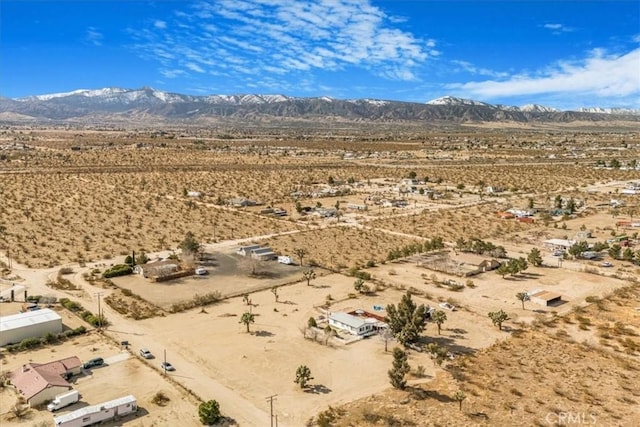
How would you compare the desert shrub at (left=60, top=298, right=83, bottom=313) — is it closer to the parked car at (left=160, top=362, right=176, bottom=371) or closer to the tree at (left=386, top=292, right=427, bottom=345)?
the parked car at (left=160, top=362, right=176, bottom=371)

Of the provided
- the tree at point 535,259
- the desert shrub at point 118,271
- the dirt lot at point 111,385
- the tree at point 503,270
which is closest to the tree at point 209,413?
the dirt lot at point 111,385

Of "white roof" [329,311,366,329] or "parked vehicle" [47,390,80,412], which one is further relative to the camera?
"white roof" [329,311,366,329]

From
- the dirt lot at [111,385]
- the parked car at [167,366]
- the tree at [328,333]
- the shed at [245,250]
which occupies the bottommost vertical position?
the dirt lot at [111,385]

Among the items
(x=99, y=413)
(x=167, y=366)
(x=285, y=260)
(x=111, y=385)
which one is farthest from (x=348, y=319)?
(x=99, y=413)

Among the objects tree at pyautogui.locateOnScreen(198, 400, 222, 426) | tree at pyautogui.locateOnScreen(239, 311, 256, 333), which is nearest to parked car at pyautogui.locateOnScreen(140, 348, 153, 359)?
tree at pyautogui.locateOnScreen(239, 311, 256, 333)

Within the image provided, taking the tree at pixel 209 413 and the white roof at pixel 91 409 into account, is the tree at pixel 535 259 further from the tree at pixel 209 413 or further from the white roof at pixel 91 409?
the white roof at pixel 91 409

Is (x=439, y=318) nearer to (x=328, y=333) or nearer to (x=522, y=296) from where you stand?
(x=328, y=333)
